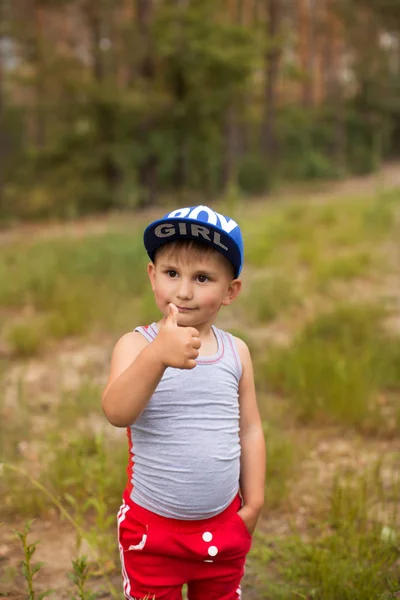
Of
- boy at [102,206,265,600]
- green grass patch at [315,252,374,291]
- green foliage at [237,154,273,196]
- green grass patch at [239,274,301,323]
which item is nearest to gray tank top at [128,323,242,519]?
boy at [102,206,265,600]

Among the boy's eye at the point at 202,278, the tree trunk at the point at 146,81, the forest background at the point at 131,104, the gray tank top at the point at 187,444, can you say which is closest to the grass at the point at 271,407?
the gray tank top at the point at 187,444

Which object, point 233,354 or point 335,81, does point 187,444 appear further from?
point 335,81

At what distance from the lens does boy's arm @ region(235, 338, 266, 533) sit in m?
2.11

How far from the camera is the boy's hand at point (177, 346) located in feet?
5.68

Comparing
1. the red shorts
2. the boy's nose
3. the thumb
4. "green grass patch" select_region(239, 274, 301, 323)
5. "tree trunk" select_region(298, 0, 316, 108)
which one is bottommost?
the red shorts

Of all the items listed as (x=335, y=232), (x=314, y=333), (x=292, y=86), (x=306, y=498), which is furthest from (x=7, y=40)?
(x=292, y=86)

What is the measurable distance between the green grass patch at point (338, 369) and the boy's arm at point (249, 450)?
78.3 inches

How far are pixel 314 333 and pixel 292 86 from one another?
4312 cm

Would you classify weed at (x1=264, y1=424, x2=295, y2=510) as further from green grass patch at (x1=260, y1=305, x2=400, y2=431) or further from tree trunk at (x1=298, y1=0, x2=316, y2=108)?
tree trunk at (x1=298, y1=0, x2=316, y2=108)

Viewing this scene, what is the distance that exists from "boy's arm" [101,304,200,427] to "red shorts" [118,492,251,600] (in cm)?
32

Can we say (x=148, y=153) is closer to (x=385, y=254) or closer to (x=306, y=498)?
(x=385, y=254)

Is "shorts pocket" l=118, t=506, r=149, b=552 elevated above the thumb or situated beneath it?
situated beneath

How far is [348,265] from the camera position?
7645mm

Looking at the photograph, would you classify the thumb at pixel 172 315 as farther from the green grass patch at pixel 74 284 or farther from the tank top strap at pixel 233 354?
the green grass patch at pixel 74 284
